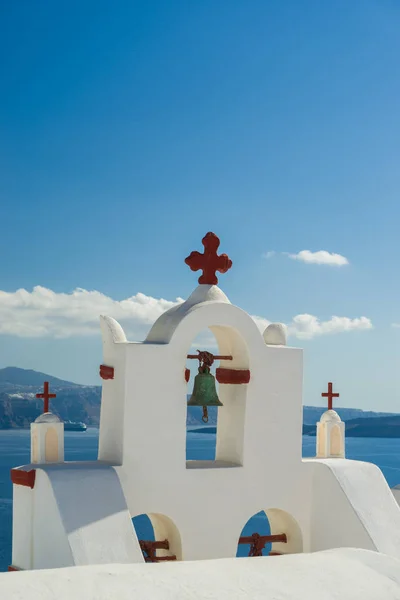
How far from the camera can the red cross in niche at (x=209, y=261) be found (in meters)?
10.9

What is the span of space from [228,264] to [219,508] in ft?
9.25

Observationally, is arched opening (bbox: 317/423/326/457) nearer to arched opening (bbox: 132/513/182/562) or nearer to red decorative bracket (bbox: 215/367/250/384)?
red decorative bracket (bbox: 215/367/250/384)

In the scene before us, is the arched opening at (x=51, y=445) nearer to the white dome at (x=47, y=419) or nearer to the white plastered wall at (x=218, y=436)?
the white dome at (x=47, y=419)

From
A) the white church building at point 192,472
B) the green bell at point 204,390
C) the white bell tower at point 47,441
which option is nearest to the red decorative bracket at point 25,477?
the white church building at point 192,472

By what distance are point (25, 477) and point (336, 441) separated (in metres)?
4.41

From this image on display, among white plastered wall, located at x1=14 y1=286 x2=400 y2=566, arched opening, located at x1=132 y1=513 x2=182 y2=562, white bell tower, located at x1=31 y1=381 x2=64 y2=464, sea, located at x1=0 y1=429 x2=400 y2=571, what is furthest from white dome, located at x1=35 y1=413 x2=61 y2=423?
sea, located at x1=0 y1=429 x2=400 y2=571

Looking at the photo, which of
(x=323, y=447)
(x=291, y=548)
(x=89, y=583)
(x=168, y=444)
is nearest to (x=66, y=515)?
(x=168, y=444)

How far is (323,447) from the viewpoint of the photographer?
1225 centimetres

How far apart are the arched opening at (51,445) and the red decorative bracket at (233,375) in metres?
2.04

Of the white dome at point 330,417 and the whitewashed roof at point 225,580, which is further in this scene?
the white dome at point 330,417

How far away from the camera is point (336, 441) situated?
1227 cm

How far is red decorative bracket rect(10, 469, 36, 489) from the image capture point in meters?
9.77

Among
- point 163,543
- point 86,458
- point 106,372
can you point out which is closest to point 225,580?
point 163,543

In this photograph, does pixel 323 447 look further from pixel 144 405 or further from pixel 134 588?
pixel 134 588
